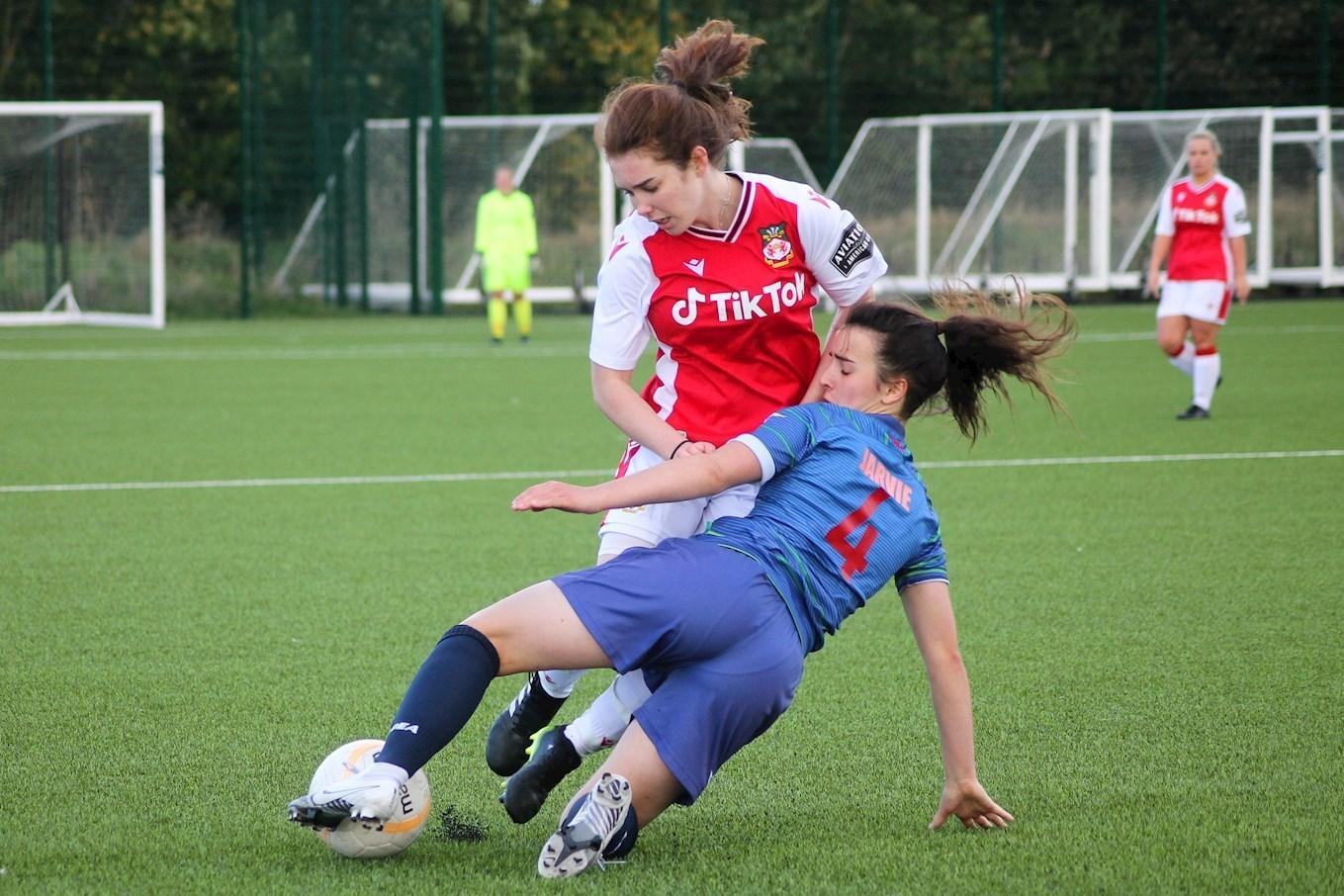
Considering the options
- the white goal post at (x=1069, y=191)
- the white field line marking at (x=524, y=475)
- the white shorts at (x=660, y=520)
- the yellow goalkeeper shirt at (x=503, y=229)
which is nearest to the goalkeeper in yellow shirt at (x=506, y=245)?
the yellow goalkeeper shirt at (x=503, y=229)

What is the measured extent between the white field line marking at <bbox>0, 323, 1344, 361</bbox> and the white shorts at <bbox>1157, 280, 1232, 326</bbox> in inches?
230

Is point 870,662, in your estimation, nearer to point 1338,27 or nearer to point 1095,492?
point 1095,492

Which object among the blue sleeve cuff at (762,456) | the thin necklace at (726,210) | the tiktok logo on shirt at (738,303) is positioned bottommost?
the blue sleeve cuff at (762,456)

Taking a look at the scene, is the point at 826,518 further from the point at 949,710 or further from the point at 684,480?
the point at 949,710

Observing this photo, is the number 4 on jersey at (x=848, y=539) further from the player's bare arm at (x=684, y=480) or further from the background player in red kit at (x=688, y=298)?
the background player in red kit at (x=688, y=298)

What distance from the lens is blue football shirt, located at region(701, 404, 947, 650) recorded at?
343cm

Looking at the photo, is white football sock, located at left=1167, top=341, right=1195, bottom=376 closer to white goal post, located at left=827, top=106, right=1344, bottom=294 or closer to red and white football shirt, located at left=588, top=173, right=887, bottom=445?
red and white football shirt, located at left=588, top=173, right=887, bottom=445

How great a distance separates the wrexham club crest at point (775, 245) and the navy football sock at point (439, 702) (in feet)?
3.96

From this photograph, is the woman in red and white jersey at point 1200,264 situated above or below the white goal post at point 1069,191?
below

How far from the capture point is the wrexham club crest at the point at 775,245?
3.91 metres

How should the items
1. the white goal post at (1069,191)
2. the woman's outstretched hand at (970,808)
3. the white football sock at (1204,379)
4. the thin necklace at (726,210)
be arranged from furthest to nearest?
Answer: the white goal post at (1069,191)
the white football sock at (1204,379)
the thin necklace at (726,210)
the woman's outstretched hand at (970,808)

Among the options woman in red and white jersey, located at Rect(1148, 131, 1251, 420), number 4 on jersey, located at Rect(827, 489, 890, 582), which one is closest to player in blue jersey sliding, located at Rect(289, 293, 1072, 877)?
number 4 on jersey, located at Rect(827, 489, 890, 582)

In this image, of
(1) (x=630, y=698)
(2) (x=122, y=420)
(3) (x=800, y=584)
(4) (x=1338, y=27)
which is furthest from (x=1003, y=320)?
(4) (x=1338, y=27)

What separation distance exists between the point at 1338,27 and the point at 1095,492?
952 inches
